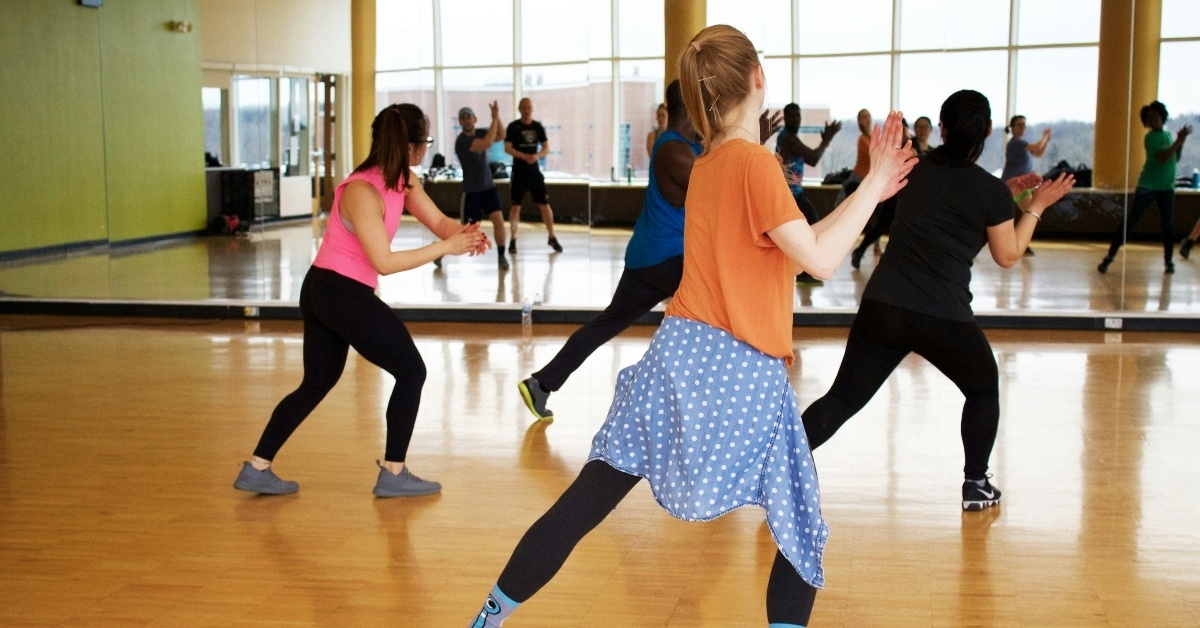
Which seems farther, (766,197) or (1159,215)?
(1159,215)

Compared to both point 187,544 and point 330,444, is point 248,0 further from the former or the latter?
point 187,544

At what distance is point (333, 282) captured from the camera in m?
4.29

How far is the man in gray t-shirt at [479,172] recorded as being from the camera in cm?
920

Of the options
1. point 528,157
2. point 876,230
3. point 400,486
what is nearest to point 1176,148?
point 876,230

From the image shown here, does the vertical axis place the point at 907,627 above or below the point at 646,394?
below

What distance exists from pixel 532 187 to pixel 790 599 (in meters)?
6.96

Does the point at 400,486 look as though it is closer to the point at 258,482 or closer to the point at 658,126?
the point at 258,482

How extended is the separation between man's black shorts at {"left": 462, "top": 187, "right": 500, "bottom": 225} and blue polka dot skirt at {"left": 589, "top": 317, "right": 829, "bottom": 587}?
22.8 ft

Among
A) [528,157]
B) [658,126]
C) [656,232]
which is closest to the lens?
[656,232]

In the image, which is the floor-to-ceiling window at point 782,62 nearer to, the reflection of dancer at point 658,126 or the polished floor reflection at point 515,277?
the reflection of dancer at point 658,126

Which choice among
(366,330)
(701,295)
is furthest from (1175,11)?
(701,295)

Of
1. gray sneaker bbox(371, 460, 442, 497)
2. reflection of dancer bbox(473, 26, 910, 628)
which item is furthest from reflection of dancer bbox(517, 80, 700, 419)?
reflection of dancer bbox(473, 26, 910, 628)

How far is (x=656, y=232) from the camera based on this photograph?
5.30 m

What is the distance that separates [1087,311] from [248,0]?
6.48m
